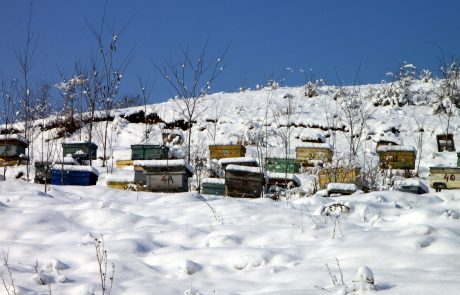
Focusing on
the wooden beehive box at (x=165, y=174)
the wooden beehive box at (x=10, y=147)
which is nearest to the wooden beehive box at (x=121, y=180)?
the wooden beehive box at (x=165, y=174)

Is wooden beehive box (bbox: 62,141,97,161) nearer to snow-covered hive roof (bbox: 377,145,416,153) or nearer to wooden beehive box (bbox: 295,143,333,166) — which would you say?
wooden beehive box (bbox: 295,143,333,166)

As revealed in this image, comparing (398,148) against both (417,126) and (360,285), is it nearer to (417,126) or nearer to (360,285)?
(417,126)

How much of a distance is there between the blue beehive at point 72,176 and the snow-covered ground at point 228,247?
13.8 ft

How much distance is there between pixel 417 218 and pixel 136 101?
3212 cm

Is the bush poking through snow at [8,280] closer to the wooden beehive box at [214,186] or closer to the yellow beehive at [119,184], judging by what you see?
the wooden beehive box at [214,186]

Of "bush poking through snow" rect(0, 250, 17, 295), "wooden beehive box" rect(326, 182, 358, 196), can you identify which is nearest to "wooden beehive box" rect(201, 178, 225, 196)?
"wooden beehive box" rect(326, 182, 358, 196)

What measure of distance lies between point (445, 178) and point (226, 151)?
22.7 feet

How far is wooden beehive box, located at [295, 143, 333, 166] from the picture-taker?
17312 millimetres

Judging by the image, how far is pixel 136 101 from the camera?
36.9m

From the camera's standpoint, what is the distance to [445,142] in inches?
797

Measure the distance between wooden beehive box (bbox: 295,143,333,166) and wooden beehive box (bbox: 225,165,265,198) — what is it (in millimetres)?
6546

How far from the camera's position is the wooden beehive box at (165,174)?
11.0 metres

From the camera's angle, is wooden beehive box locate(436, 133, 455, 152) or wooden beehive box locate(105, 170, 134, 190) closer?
wooden beehive box locate(105, 170, 134, 190)

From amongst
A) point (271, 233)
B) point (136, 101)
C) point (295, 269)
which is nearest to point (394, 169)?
point (271, 233)
